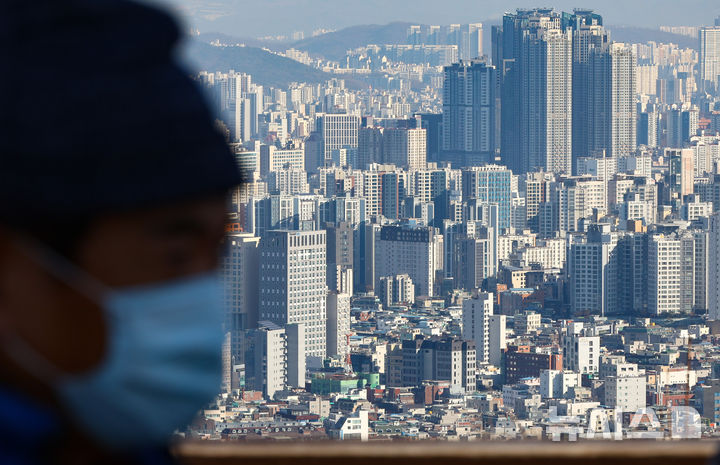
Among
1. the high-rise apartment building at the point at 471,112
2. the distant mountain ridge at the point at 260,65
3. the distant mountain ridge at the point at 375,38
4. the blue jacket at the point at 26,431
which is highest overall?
the distant mountain ridge at the point at 375,38

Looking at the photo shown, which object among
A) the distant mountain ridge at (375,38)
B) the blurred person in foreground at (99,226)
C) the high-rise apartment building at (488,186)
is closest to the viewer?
the blurred person in foreground at (99,226)

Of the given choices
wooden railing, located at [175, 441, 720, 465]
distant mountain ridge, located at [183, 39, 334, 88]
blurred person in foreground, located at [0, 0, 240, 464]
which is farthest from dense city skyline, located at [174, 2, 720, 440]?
wooden railing, located at [175, 441, 720, 465]

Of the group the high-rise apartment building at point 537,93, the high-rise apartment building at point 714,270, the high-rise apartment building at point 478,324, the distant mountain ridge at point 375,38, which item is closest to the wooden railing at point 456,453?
the high-rise apartment building at point 478,324

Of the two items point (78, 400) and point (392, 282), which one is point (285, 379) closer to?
point (392, 282)

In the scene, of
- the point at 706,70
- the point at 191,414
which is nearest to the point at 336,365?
the point at 191,414

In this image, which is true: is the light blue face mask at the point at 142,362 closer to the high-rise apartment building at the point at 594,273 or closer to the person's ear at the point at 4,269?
the person's ear at the point at 4,269

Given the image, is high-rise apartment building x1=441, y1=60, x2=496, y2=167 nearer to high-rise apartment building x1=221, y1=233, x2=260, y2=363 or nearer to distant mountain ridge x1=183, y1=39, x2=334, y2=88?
distant mountain ridge x1=183, y1=39, x2=334, y2=88
